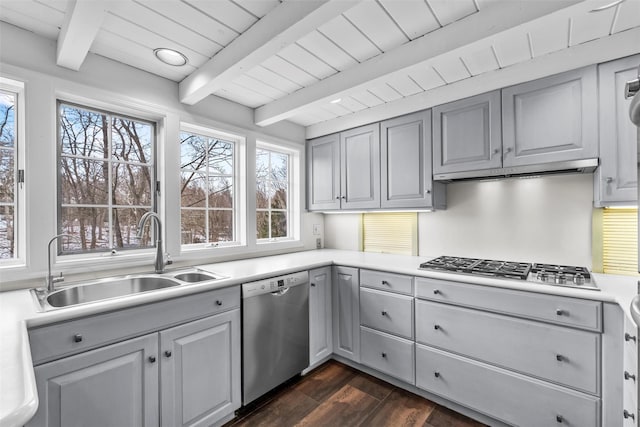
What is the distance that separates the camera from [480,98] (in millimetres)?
2104

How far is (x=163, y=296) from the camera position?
1.50 metres

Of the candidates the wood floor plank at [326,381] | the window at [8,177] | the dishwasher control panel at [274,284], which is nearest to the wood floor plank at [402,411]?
the wood floor plank at [326,381]

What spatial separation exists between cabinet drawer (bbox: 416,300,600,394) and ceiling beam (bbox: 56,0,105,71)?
239 centimetres

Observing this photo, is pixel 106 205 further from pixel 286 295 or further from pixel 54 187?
pixel 286 295

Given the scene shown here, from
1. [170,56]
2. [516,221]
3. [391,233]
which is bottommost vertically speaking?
[391,233]

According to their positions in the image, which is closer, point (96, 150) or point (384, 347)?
point (96, 150)

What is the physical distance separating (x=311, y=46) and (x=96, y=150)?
5.10 feet

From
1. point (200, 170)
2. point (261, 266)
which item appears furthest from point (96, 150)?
point (261, 266)

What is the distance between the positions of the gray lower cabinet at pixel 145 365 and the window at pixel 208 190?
841mm

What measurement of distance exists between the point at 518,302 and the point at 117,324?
2.11 meters

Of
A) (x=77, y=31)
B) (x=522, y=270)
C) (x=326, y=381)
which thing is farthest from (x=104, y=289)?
(x=522, y=270)

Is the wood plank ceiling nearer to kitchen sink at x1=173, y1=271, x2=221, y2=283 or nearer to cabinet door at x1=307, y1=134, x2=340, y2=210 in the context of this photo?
cabinet door at x1=307, y1=134, x2=340, y2=210

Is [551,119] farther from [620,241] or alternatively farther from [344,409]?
[344,409]

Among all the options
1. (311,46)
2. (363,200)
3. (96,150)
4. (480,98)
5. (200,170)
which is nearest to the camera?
(311,46)
